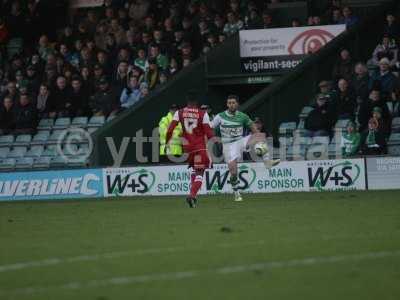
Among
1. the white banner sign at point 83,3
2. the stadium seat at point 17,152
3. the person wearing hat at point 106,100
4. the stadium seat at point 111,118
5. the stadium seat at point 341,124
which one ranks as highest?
the white banner sign at point 83,3

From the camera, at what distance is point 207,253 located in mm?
10414

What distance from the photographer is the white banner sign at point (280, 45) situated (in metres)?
25.3

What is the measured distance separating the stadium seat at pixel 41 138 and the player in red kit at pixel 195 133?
324 inches

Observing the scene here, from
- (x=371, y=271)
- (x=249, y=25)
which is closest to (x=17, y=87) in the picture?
(x=249, y=25)

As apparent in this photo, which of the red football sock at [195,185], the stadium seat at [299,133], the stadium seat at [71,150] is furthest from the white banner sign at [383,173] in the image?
the stadium seat at [71,150]

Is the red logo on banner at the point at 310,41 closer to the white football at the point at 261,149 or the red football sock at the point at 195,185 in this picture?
the white football at the point at 261,149

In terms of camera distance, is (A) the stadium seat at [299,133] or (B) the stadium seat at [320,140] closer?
(B) the stadium seat at [320,140]

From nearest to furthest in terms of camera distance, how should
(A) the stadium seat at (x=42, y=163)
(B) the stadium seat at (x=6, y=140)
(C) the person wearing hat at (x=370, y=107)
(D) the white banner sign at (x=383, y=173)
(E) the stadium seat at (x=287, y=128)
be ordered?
(D) the white banner sign at (x=383, y=173) < (C) the person wearing hat at (x=370, y=107) < (E) the stadium seat at (x=287, y=128) < (A) the stadium seat at (x=42, y=163) < (B) the stadium seat at (x=6, y=140)

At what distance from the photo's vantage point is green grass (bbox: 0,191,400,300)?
8203mm

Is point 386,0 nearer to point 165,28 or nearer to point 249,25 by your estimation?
point 249,25

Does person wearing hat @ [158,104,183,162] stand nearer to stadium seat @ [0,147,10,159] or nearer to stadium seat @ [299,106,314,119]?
stadium seat @ [299,106,314,119]

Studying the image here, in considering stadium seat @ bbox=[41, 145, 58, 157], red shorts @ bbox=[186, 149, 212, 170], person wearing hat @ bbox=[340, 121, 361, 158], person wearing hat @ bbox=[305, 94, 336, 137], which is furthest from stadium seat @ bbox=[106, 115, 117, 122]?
red shorts @ bbox=[186, 149, 212, 170]

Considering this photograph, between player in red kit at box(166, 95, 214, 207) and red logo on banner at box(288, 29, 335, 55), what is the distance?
23.2ft

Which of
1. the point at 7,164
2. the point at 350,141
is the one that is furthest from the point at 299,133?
the point at 7,164
